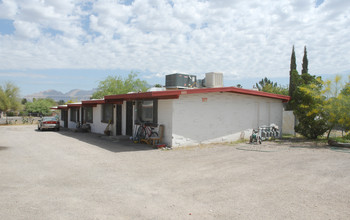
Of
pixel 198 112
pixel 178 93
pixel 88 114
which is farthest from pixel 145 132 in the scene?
pixel 88 114

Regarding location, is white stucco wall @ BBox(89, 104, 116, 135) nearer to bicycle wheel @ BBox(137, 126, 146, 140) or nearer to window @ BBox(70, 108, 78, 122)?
bicycle wheel @ BBox(137, 126, 146, 140)

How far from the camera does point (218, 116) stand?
13031mm

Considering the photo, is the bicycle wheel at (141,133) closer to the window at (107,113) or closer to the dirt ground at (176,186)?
the dirt ground at (176,186)

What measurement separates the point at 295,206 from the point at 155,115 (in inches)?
333

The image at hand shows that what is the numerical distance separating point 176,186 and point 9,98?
139 ft

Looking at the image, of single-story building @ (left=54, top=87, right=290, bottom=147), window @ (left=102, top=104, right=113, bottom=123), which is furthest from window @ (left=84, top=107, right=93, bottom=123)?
single-story building @ (left=54, top=87, right=290, bottom=147)

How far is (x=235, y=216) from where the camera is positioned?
13.8 feet

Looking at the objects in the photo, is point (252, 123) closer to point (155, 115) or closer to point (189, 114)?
point (189, 114)

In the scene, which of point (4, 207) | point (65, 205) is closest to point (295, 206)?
point (65, 205)

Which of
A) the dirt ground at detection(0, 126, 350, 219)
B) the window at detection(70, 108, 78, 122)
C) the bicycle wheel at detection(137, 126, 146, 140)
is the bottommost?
the dirt ground at detection(0, 126, 350, 219)

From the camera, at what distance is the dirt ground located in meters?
4.39

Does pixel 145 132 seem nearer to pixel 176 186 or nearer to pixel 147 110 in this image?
pixel 147 110

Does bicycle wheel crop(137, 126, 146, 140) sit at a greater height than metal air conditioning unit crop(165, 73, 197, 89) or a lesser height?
lesser

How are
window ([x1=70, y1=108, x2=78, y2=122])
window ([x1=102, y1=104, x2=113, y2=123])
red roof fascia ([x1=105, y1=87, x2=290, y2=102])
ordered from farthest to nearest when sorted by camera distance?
window ([x1=70, y1=108, x2=78, y2=122]) → window ([x1=102, y1=104, x2=113, y2=123]) → red roof fascia ([x1=105, y1=87, x2=290, y2=102])
